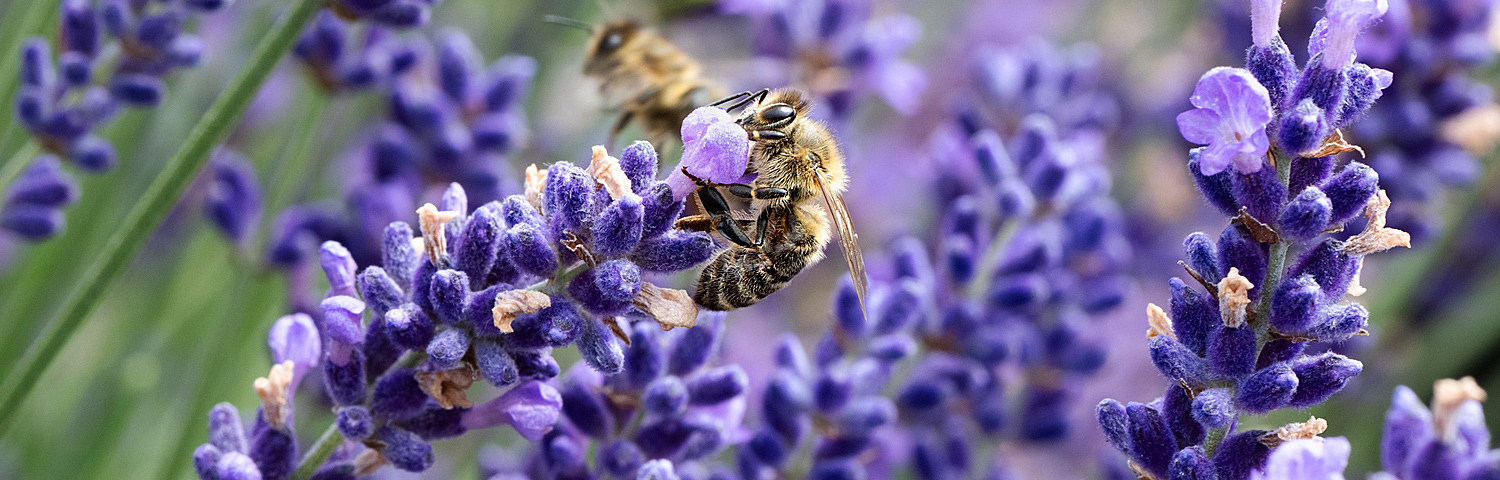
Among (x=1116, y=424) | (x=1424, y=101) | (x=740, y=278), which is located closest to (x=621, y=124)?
(x=740, y=278)

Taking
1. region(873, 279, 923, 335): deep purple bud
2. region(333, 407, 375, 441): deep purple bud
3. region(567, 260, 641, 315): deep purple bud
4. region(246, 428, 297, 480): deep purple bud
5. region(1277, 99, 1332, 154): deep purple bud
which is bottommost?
region(246, 428, 297, 480): deep purple bud

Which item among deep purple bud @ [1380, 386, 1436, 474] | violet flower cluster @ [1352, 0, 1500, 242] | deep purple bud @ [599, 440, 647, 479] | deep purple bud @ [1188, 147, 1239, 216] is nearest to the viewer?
deep purple bud @ [1188, 147, 1239, 216]

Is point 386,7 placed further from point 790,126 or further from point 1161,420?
point 1161,420

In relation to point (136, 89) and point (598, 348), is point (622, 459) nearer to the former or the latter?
point (598, 348)

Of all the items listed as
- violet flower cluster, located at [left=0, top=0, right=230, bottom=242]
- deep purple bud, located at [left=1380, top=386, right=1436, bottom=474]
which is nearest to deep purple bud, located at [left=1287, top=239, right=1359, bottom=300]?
deep purple bud, located at [left=1380, top=386, right=1436, bottom=474]

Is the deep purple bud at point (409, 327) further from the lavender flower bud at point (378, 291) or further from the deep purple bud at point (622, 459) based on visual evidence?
the deep purple bud at point (622, 459)

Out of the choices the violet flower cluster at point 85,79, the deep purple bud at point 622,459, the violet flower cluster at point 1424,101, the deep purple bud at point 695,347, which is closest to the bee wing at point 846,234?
the deep purple bud at point 695,347

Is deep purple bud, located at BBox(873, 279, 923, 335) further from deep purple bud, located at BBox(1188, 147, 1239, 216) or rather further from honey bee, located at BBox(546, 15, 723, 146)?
deep purple bud, located at BBox(1188, 147, 1239, 216)
